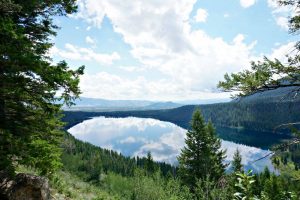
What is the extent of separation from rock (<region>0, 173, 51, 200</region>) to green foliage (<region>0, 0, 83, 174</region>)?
2.32 feet

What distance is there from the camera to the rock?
37.0ft

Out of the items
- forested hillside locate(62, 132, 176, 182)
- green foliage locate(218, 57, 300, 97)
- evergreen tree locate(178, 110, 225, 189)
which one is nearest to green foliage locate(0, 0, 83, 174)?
green foliage locate(218, 57, 300, 97)

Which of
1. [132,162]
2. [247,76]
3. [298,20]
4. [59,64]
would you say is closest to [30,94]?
[59,64]

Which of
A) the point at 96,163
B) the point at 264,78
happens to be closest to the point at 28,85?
the point at 264,78

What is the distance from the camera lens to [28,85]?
1175 cm

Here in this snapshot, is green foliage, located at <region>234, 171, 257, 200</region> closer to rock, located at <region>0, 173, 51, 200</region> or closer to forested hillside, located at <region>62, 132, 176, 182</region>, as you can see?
rock, located at <region>0, 173, 51, 200</region>

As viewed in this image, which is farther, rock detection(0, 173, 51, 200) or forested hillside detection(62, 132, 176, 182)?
forested hillside detection(62, 132, 176, 182)

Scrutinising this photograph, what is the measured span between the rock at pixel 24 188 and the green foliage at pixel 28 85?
0.71 meters

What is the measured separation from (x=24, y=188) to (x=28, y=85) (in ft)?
12.9

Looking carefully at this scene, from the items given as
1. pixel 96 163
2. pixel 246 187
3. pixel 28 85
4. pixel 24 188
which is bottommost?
pixel 96 163

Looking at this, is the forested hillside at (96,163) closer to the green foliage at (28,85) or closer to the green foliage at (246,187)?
the green foliage at (28,85)

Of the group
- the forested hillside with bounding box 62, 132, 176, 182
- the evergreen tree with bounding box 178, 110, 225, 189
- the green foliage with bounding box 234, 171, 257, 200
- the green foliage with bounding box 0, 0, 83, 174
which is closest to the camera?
the green foliage with bounding box 234, 171, 257, 200

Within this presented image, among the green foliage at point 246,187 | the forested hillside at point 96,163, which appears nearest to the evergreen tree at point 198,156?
the green foliage at point 246,187

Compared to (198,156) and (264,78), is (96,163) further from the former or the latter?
(264,78)
